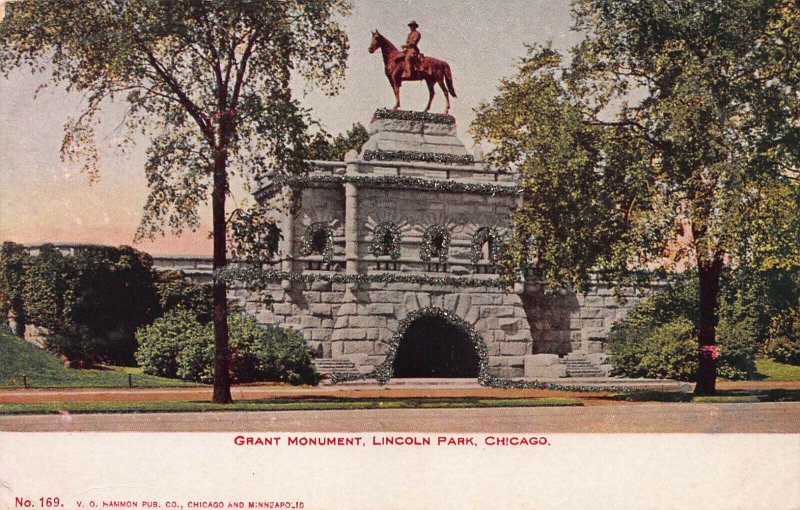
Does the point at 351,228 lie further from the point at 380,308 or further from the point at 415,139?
the point at 415,139

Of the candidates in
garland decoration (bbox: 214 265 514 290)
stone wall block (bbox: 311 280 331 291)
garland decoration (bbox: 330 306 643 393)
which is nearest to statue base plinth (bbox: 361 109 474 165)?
garland decoration (bbox: 214 265 514 290)

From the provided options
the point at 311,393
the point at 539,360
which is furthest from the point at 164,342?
the point at 539,360

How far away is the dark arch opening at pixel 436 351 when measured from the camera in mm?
21344

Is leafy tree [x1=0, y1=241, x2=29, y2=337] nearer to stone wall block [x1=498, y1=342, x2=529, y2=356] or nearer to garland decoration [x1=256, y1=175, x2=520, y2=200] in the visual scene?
garland decoration [x1=256, y1=175, x2=520, y2=200]

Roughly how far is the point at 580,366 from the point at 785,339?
4767 millimetres

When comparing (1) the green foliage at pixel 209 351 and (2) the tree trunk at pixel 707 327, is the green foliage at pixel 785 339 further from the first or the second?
(1) the green foliage at pixel 209 351

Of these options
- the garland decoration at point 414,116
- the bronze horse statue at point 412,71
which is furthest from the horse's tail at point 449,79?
the garland decoration at point 414,116

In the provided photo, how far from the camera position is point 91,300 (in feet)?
62.5

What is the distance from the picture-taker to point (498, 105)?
19.4 meters

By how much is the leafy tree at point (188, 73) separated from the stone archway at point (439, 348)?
5.41 metres

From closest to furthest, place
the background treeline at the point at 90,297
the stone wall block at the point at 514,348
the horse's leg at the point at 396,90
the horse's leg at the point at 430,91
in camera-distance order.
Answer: the background treeline at the point at 90,297, the horse's leg at the point at 396,90, the horse's leg at the point at 430,91, the stone wall block at the point at 514,348

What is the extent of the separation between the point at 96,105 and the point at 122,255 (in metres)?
2.96

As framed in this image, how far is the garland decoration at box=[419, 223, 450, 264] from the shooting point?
2162 cm

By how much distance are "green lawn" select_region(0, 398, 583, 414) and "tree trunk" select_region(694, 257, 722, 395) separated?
2.40 meters
